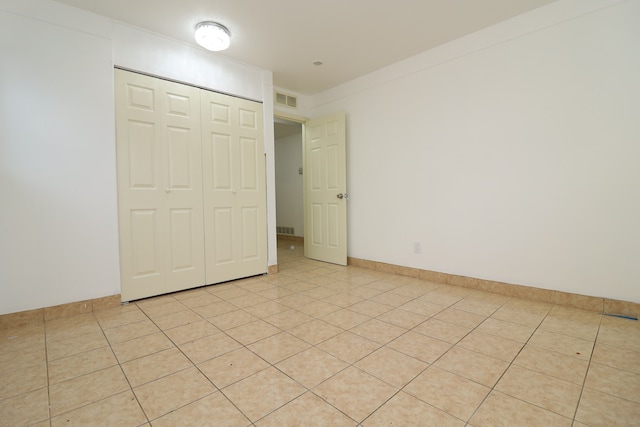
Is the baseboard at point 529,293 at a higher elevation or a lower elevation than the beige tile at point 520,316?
higher

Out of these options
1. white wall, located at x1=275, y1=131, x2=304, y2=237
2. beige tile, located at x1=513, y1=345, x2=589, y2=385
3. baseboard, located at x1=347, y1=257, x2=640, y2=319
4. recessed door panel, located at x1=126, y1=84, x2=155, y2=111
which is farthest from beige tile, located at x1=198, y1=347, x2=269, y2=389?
white wall, located at x1=275, y1=131, x2=304, y2=237

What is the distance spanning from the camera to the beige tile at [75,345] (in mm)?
1850

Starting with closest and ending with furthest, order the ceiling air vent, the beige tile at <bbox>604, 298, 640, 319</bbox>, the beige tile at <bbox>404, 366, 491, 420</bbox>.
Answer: the beige tile at <bbox>404, 366, 491, 420</bbox>
the beige tile at <bbox>604, 298, 640, 319</bbox>
the ceiling air vent

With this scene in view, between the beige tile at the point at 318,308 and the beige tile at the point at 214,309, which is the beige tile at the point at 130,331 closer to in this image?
the beige tile at the point at 214,309

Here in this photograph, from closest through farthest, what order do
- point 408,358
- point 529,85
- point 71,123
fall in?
point 408,358 → point 71,123 → point 529,85

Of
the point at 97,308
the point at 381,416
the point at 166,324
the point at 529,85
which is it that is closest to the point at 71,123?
the point at 97,308

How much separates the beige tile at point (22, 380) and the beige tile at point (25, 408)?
0.17 feet

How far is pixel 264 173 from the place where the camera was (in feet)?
12.2

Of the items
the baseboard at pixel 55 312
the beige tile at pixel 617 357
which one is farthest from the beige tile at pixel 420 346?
the baseboard at pixel 55 312

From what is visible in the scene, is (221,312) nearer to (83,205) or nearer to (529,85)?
(83,205)

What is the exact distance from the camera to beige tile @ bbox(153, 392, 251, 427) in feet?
4.06

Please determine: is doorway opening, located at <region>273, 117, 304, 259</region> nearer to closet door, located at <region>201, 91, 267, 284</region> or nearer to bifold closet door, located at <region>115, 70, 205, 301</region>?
closet door, located at <region>201, 91, 267, 284</region>

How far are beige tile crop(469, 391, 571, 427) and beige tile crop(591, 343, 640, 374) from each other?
73 cm

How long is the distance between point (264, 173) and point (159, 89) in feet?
4.68
